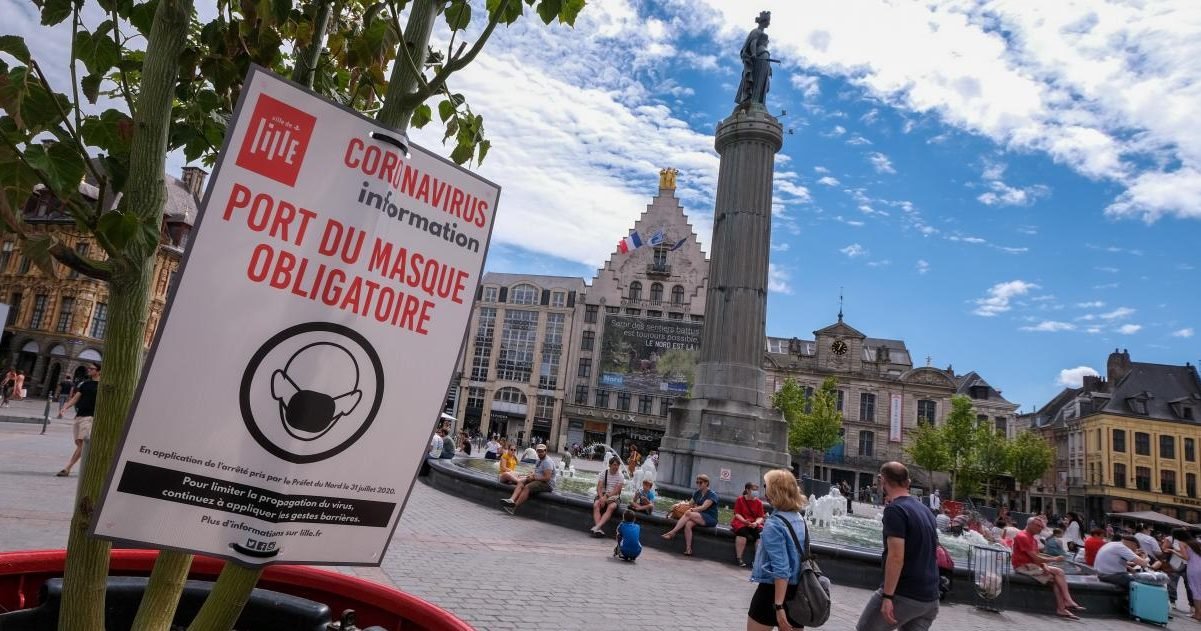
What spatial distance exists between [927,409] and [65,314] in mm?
62575

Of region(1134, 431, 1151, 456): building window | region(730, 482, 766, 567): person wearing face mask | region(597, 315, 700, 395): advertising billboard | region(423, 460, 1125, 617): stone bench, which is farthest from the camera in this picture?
region(597, 315, 700, 395): advertising billboard

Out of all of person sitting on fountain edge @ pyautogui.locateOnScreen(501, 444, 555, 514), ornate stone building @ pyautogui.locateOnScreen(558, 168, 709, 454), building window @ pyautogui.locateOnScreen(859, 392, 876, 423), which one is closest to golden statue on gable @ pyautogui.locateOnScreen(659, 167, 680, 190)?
ornate stone building @ pyautogui.locateOnScreen(558, 168, 709, 454)

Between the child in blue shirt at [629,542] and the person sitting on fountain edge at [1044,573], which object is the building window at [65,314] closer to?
the child in blue shirt at [629,542]

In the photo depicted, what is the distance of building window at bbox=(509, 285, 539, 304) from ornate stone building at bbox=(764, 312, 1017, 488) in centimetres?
2224

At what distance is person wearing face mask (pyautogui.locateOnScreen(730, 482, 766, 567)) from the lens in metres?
10.4

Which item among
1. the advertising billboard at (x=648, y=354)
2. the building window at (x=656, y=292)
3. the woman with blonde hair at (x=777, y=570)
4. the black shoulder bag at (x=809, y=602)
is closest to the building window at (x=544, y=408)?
the advertising billboard at (x=648, y=354)

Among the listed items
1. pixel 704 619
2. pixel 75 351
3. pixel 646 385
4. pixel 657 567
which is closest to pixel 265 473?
pixel 704 619

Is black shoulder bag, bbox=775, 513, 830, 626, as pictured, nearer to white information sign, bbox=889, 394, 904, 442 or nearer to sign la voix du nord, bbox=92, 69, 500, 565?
sign la voix du nord, bbox=92, 69, 500, 565

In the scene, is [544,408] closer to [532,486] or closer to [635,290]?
[635,290]

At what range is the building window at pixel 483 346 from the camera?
198 feet

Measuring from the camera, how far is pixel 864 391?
186 ft

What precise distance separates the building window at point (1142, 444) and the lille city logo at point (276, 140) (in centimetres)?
6981

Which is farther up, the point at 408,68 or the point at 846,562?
the point at 408,68

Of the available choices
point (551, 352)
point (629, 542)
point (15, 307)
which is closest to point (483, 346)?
point (551, 352)
